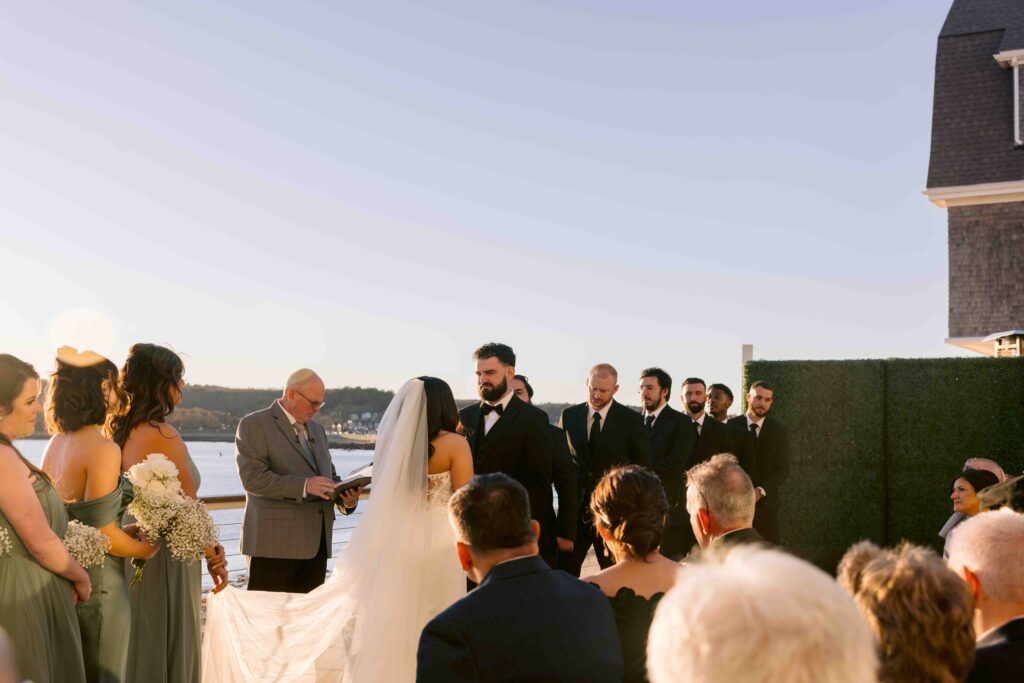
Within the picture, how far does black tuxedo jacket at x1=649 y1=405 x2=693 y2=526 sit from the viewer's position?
7387mm

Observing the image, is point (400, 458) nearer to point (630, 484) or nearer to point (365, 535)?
point (365, 535)

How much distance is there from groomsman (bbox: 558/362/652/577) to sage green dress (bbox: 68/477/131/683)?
11.7 feet

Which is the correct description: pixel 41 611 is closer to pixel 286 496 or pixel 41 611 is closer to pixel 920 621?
pixel 286 496

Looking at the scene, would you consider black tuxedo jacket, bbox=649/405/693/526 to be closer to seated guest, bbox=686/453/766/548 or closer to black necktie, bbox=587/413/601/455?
black necktie, bbox=587/413/601/455

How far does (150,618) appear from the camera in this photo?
4.46 meters

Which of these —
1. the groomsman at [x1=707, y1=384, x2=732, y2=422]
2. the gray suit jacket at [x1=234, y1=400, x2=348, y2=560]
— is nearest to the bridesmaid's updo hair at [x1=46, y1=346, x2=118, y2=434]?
the gray suit jacket at [x1=234, y1=400, x2=348, y2=560]

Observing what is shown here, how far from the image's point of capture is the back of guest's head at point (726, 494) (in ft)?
12.0

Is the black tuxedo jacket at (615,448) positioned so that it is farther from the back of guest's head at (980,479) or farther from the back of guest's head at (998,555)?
the back of guest's head at (998,555)

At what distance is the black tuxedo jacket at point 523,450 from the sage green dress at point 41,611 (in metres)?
2.62

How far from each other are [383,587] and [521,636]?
2635mm

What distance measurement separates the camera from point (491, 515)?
264 cm

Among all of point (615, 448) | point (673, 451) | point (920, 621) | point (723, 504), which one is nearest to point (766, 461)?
point (673, 451)

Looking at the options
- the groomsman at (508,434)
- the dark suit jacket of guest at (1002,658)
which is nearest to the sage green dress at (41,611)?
the groomsman at (508,434)

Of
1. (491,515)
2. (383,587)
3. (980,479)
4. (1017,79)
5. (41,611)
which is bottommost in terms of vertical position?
(383,587)
